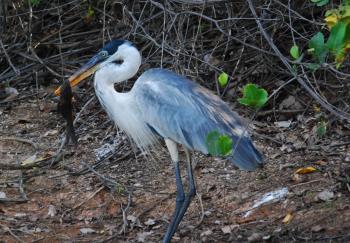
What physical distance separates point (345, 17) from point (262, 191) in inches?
83.5

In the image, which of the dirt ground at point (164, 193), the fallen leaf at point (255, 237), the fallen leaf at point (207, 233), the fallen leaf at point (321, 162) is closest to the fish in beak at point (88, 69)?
the dirt ground at point (164, 193)

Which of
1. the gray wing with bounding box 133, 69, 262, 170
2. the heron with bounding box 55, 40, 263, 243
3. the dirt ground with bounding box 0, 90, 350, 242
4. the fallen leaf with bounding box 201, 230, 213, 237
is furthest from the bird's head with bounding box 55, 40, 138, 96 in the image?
the fallen leaf with bounding box 201, 230, 213, 237

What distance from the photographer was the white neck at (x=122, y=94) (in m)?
5.80

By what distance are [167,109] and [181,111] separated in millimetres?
101

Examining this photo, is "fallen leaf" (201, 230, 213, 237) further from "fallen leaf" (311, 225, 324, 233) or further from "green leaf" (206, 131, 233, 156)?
"green leaf" (206, 131, 233, 156)

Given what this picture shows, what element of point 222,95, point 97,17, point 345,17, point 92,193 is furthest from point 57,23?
point 345,17

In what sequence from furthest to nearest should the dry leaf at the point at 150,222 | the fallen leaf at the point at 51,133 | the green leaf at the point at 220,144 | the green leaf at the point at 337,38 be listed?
the fallen leaf at the point at 51,133
the dry leaf at the point at 150,222
the green leaf at the point at 220,144
the green leaf at the point at 337,38

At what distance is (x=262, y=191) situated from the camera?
6.01 meters

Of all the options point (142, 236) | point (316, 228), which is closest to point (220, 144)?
point (316, 228)

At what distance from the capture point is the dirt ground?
18.2 ft

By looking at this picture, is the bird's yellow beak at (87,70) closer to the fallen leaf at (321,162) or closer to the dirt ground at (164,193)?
the dirt ground at (164,193)

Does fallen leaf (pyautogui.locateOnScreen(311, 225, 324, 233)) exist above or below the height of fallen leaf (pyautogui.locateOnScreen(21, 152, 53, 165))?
above

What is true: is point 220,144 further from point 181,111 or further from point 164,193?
point 164,193

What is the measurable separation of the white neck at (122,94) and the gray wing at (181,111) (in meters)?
0.09
